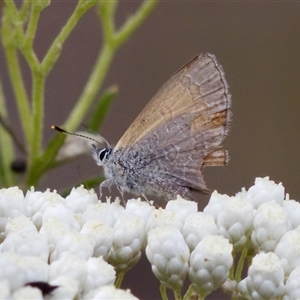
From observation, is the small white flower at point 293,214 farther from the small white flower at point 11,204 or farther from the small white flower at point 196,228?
the small white flower at point 11,204

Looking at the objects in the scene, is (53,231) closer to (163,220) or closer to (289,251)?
(163,220)

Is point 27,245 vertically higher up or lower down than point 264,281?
higher up

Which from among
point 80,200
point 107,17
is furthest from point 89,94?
point 80,200

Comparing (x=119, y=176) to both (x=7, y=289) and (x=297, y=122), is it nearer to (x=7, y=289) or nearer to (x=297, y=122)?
(x=7, y=289)

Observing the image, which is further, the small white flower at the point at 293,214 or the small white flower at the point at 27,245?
the small white flower at the point at 293,214

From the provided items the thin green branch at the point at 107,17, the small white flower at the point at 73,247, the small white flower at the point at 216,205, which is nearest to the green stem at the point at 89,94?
the thin green branch at the point at 107,17

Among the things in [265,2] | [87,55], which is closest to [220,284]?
[87,55]

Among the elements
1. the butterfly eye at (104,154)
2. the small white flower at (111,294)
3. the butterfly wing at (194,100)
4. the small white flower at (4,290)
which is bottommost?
the small white flower at (111,294)
